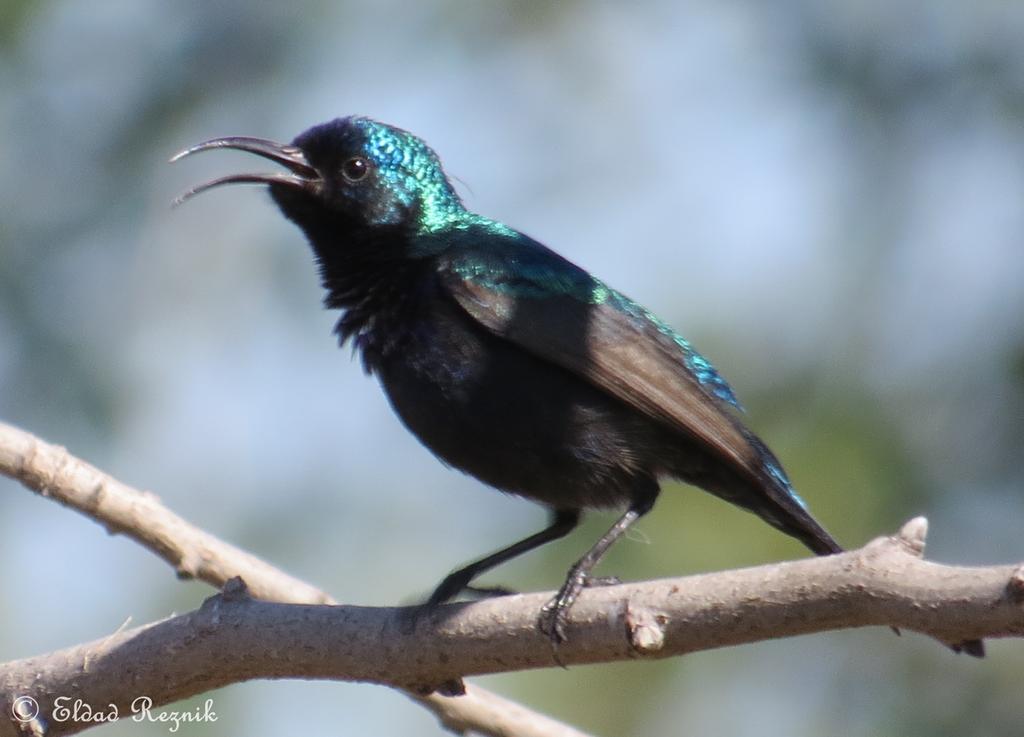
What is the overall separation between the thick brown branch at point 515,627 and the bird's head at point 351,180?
1779 mm

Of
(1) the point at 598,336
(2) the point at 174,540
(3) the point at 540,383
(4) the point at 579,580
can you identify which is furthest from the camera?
(1) the point at 598,336

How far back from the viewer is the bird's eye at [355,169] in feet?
17.0

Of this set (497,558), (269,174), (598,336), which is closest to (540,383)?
(598,336)

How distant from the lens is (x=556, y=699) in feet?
21.2

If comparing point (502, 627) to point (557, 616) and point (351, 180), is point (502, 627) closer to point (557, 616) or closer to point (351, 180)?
point (557, 616)

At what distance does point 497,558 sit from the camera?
184 inches

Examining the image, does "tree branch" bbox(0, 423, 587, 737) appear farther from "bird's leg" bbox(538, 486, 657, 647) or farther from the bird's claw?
the bird's claw

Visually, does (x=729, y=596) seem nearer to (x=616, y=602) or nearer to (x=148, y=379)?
(x=616, y=602)

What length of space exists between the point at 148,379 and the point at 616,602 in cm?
597

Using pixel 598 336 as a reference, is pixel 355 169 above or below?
above

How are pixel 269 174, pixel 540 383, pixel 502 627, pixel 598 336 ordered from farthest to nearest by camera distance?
1. pixel 269 174
2. pixel 598 336
3. pixel 540 383
4. pixel 502 627

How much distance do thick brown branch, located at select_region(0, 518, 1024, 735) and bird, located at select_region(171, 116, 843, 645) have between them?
0.47m

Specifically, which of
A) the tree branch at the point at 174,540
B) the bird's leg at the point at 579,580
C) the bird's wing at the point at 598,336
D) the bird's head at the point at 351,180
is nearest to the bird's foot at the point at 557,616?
the bird's leg at the point at 579,580

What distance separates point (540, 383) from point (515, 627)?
3.70 feet
